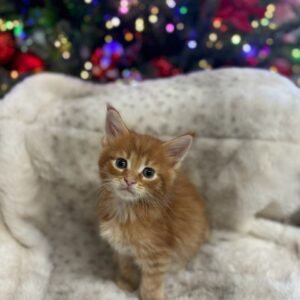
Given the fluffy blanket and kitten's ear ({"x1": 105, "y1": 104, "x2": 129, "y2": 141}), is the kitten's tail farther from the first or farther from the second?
kitten's ear ({"x1": 105, "y1": 104, "x2": 129, "y2": 141})

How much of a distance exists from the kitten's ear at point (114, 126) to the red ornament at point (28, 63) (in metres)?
0.86

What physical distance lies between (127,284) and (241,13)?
126cm

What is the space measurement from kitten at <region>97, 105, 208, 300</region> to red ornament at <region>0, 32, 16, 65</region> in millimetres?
959

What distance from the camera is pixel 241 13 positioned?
1.81m

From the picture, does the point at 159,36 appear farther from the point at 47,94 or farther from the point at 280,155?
the point at 280,155

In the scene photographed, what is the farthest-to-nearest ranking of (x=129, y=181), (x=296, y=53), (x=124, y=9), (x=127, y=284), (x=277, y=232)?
A: (x=296, y=53) → (x=124, y=9) → (x=277, y=232) → (x=127, y=284) → (x=129, y=181)

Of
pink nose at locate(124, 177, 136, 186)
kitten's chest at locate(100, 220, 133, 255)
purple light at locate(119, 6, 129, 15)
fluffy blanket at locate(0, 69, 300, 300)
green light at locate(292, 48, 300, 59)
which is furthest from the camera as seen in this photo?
green light at locate(292, 48, 300, 59)

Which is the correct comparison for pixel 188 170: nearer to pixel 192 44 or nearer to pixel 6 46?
pixel 192 44

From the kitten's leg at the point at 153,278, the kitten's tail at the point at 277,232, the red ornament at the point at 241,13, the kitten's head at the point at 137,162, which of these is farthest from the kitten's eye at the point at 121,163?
the red ornament at the point at 241,13

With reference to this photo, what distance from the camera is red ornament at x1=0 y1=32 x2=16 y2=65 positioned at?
1820 mm

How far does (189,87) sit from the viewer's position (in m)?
1.43

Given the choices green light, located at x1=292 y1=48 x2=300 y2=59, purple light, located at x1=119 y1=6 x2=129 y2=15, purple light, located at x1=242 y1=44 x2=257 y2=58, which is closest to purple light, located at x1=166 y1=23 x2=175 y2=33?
purple light, located at x1=119 y1=6 x2=129 y2=15

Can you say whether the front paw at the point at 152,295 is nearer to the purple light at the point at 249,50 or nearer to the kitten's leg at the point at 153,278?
the kitten's leg at the point at 153,278

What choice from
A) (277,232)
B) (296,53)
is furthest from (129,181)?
(296,53)
